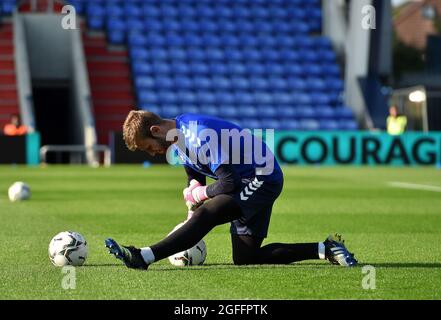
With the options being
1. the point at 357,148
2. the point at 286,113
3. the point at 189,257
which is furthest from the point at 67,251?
the point at 286,113

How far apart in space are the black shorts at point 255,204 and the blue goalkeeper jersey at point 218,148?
2.7 inches

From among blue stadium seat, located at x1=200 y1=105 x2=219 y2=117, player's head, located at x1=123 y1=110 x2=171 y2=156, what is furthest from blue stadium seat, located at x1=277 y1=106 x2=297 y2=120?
player's head, located at x1=123 y1=110 x2=171 y2=156

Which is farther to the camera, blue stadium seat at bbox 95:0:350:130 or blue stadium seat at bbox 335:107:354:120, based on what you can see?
blue stadium seat at bbox 335:107:354:120

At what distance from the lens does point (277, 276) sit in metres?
8.36

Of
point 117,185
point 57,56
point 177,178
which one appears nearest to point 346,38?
point 57,56

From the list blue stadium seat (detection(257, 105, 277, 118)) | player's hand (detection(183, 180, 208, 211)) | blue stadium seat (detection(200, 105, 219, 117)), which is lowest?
blue stadium seat (detection(257, 105, 277, 118))

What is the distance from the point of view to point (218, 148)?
810 cm

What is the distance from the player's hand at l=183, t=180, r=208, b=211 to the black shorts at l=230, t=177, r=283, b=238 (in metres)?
0.26

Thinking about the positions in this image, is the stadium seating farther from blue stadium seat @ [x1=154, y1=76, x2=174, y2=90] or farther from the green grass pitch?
the green grass pitch

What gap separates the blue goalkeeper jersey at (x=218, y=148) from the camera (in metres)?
8.11

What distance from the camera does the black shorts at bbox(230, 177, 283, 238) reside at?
8.48 metres

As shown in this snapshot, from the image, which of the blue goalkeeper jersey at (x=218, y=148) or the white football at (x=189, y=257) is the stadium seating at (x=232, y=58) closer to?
the white football at (x=189, y=257)

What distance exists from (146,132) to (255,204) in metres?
1.20
